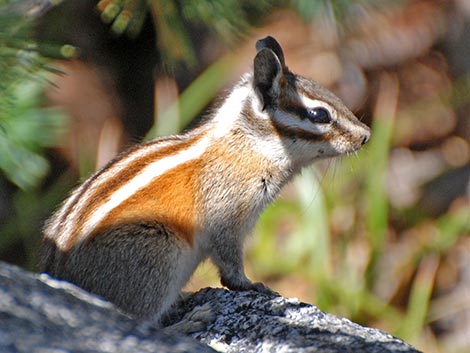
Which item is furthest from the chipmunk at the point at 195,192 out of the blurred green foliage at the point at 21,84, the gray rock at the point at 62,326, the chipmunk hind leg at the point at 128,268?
the gray rock at the point at 62,326

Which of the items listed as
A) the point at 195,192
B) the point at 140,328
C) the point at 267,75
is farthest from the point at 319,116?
the point at 140,328

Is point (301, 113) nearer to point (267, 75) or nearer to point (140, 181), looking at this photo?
point (267, 75)

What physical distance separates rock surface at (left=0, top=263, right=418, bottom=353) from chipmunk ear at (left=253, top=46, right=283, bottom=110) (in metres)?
0.88

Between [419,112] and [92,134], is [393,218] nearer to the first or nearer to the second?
[419,112]

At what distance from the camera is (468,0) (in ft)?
21.2

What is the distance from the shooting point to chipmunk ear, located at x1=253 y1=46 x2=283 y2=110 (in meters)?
3.47

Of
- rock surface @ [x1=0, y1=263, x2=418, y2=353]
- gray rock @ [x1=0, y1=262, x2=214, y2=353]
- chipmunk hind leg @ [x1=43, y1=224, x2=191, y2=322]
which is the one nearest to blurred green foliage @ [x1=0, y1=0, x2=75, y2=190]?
chipmunk hind leg @ [x1=43, y1=224, x2=191, y2=322]

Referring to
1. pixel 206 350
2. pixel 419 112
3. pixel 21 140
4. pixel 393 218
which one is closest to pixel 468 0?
pixel 419 112

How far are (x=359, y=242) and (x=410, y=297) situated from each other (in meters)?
0.42

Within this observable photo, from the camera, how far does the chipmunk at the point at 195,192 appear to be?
3123mm

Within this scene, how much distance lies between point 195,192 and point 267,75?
496 mm

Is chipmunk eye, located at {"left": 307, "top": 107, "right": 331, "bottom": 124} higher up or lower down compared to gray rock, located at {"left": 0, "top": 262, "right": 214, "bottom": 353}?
higher up

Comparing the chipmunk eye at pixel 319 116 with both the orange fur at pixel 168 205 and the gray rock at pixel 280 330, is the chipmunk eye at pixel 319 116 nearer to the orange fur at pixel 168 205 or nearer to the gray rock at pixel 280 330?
the orange fur at pixel 168 205

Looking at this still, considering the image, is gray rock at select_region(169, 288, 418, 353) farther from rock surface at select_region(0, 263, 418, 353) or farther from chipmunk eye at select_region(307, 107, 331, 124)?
chipmunk eye at select_region(307, 107, 331, 124)
